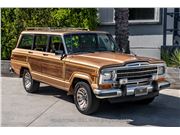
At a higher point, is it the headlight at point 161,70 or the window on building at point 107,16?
the window on building at point 107,16

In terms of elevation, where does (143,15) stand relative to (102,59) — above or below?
above

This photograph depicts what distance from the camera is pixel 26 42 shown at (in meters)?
9.16

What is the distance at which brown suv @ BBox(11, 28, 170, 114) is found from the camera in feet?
21.5

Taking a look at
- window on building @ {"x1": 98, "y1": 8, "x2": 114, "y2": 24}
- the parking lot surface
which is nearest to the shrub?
the parking lot surface

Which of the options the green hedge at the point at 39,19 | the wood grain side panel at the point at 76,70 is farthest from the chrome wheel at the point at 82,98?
the green hedge at the point at 39,19

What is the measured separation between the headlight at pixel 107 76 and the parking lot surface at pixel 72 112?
80 cm

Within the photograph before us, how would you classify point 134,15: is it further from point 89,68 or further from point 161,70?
point 89,68

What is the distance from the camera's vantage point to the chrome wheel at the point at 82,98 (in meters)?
6.94

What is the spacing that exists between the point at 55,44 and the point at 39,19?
4.26 meters

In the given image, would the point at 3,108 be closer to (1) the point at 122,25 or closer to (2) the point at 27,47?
(2) the point at 27,47

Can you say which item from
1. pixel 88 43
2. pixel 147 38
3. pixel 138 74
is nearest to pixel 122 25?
pixel 88 43

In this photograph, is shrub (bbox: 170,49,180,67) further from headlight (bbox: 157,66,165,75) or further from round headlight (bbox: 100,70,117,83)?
round headlight (bbox: 100,70,117,83)

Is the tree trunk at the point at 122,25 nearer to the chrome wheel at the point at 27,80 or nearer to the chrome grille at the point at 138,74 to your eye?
the chrome wheel at the point at 27,80

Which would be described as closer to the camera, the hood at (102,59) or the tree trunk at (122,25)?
the hood at (102,59)
